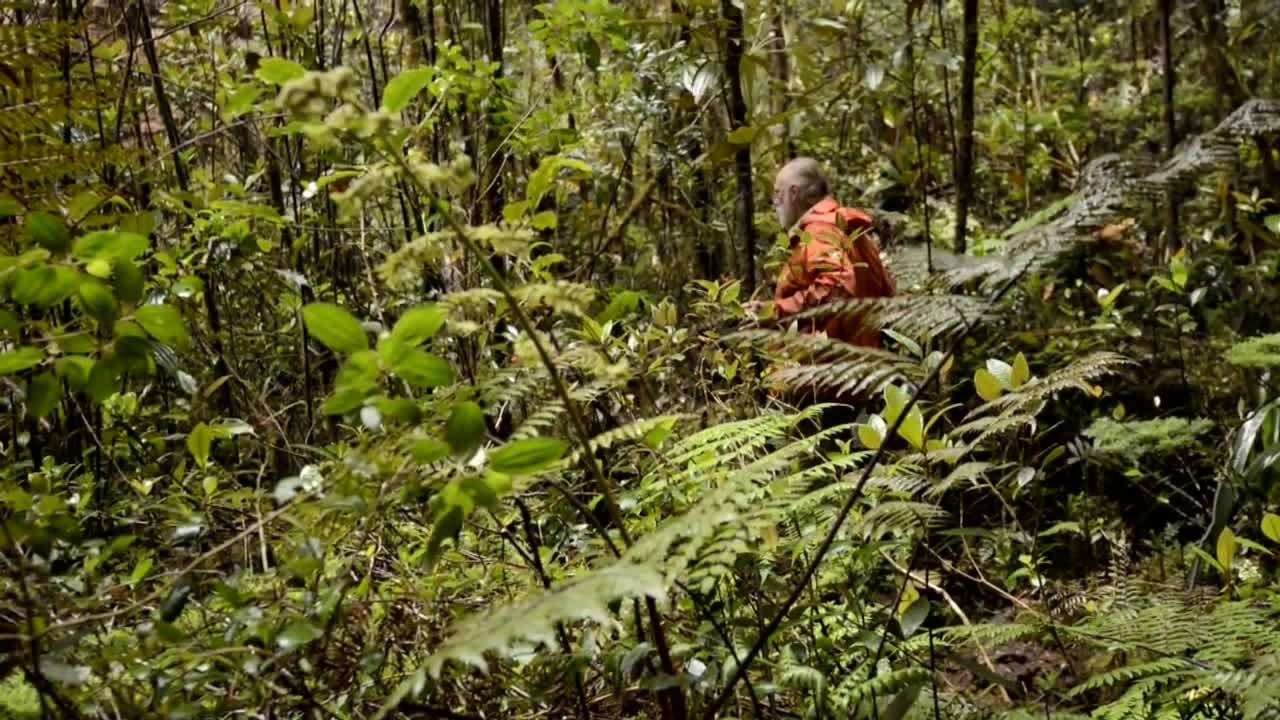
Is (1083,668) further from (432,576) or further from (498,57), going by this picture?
(498,57)

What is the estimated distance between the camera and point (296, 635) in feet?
4.82

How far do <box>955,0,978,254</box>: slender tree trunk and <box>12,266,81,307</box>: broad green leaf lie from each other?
14.3 ft

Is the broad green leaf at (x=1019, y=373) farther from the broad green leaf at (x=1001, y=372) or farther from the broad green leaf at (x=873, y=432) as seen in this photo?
the broad green leaf at (x=873, y=432)

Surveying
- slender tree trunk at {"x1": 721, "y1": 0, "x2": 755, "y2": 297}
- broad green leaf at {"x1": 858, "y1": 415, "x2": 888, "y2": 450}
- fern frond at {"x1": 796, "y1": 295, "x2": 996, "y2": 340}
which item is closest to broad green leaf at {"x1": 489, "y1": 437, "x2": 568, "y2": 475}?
fern frond at {"x1": 796, "y1": 295, "x2": 996, "y2": 340}

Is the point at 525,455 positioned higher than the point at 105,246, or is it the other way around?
the point at 105,246

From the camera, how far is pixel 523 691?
77.5 inches

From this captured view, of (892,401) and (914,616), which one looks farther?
(892,401)

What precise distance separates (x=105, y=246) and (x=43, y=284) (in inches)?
3.8

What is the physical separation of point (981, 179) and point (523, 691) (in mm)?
8361

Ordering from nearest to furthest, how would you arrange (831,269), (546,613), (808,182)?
(546,613)
(831,269)
(808,182)

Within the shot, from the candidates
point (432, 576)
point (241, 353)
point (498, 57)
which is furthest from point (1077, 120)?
point (432, 576)

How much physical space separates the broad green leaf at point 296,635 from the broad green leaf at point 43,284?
1.85 ft

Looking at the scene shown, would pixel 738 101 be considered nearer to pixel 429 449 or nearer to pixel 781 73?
pixel 429 449

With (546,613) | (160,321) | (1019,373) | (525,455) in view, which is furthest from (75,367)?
(1019,373)
